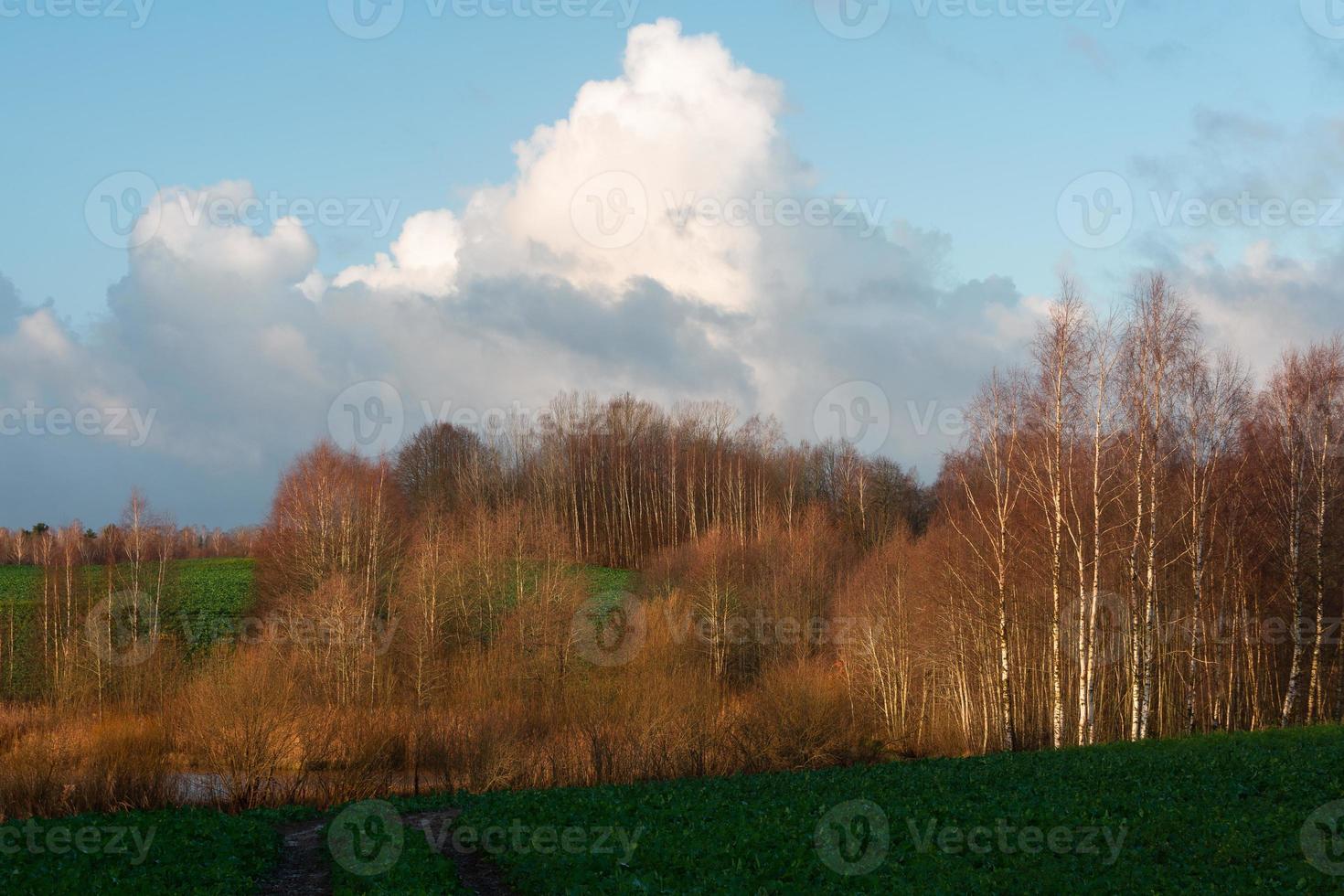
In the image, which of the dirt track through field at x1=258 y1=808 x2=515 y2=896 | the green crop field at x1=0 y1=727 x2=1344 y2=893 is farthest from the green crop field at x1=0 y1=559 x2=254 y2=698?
the dirt track through field at x1=258 y1=808 x2=515 y2=896

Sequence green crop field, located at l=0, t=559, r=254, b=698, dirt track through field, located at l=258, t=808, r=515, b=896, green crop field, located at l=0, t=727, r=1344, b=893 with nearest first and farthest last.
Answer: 1. green crop field, located at l=0, t=727, r=1344, b=893
2. dirt track through field, located at l=258, t=808, r=515, b=896
3. green crop field, located at l=0, t=559, r=254, b=698

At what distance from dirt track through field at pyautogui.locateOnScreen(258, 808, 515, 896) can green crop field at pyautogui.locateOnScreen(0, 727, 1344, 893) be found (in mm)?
209

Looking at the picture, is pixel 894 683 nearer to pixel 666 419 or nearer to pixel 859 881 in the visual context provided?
pixel 859 881

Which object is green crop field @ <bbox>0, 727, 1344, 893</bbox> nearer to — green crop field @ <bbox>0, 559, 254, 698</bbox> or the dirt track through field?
the dirt track through field

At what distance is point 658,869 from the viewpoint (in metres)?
16.2

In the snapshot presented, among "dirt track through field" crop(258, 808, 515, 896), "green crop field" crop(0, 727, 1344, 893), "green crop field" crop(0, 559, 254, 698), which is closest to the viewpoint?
"green crop field" crop(0, 727, 1344, 893)

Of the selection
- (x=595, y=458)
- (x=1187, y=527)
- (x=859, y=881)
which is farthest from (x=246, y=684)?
(x=595, y=458)

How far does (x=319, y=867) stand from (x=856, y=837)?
33.9 ft

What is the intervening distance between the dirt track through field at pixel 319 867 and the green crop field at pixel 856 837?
0.21 m

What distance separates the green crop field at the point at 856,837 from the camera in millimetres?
14516

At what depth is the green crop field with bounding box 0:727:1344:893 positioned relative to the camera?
47.6 ft

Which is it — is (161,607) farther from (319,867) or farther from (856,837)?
(856,837)

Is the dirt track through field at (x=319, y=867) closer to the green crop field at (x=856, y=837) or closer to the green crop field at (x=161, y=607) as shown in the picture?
the green crop field at (x=856, y=837)

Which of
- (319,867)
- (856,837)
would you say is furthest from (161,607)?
(856,837)
